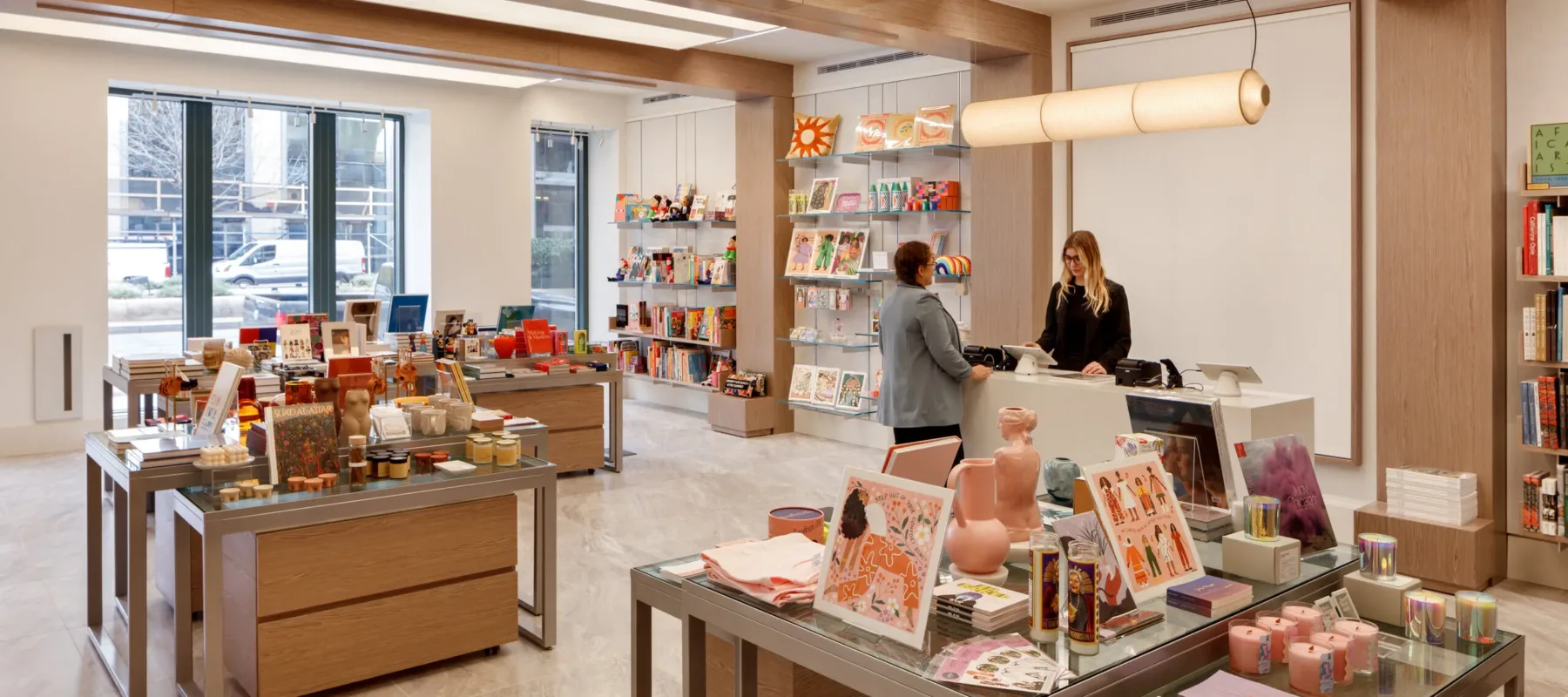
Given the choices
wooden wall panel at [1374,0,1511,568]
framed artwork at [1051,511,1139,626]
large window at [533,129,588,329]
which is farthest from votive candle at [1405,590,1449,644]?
large window at [533,129,588,329]

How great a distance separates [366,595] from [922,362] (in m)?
2.58

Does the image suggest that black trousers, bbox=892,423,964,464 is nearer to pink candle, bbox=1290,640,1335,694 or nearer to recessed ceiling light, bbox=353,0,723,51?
pink candle, bbox=1290,640,1335,694

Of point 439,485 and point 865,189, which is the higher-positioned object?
point 865,189

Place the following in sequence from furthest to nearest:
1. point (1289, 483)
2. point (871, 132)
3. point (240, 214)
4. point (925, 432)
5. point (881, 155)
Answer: point (240, 214)
point (881, 155)
point (871, 132)
point (925, 432)
point (1289, 483)

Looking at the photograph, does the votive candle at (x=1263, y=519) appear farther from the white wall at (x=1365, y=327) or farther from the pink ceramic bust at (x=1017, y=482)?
the white wall at (x=1365, y=327)

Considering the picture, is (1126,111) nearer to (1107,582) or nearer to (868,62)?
(1107,582)

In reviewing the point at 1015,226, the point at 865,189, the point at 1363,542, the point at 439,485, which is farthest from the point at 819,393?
the point at 1363,542

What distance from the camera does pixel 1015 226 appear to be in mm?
7008

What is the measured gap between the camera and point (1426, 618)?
7.55ft

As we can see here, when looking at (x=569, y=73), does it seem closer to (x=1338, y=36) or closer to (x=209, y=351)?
(x=209, y=351)

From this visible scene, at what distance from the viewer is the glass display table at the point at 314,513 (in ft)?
10.5

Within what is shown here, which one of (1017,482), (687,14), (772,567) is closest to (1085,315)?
(687,14)

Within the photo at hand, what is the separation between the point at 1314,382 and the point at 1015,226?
207 cm

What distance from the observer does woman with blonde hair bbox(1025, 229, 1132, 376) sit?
561 cm
